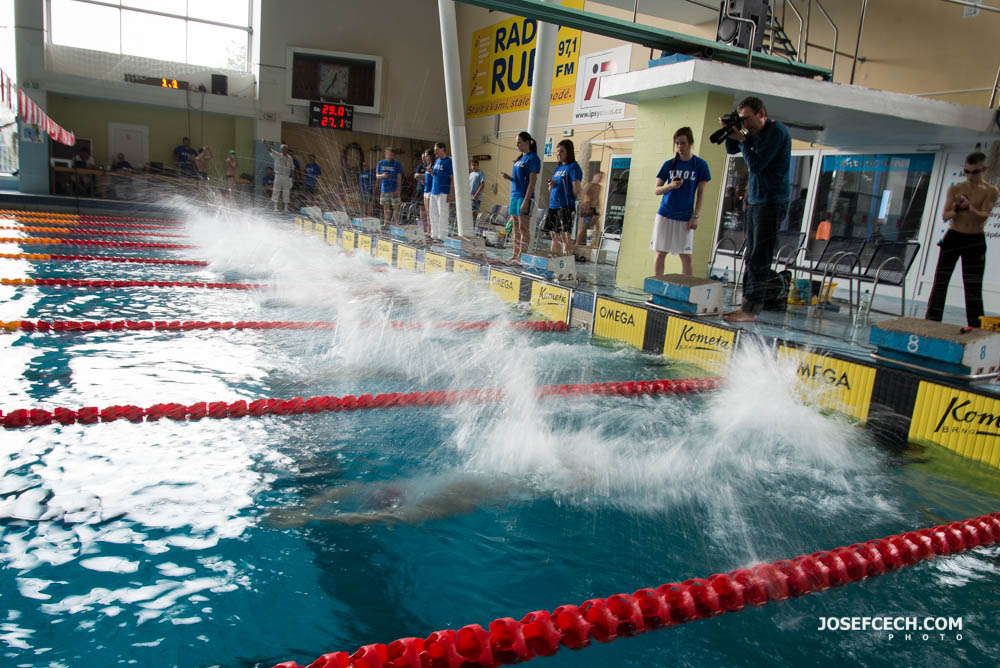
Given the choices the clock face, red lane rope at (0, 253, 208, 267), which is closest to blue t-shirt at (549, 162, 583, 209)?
red lane rope at (0, 253, 208, 267)

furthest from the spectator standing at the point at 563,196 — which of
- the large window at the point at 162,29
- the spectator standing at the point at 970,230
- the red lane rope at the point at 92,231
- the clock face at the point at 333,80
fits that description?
the large window at the point at 162,29

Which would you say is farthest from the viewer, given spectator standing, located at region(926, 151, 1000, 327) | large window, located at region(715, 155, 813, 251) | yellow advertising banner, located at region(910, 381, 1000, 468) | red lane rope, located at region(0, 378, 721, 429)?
large window, located at region(715, 155, 813, 251)

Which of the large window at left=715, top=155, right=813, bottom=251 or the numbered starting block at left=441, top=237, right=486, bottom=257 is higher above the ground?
the large window at left=715, top=155, right=813, bottom=251

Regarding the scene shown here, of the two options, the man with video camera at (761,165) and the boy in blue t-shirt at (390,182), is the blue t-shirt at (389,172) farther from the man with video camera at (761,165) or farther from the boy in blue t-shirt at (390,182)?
the man with video camera at (761,165)

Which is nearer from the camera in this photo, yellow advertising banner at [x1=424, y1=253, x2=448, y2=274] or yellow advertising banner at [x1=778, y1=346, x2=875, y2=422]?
yellow advertising banner at [x1=778, y1=346, x2=875, y2=422]

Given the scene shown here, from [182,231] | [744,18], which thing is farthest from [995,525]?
[182,231]

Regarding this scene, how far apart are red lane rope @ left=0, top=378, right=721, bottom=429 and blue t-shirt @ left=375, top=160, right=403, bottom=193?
9.00 metres

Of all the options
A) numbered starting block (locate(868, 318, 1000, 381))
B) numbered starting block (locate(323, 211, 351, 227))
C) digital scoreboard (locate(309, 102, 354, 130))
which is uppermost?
digital scoreboard (locate(309, 102, 354, 130))

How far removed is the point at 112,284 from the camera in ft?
20.3

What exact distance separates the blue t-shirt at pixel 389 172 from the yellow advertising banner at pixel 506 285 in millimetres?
5566

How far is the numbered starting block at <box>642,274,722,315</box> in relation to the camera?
4.85m

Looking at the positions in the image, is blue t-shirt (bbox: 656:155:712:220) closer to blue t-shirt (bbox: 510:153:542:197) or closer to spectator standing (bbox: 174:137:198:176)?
blue t-shirt (bbox: 510:153:542:197)

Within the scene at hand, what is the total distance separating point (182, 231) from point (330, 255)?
4006mm

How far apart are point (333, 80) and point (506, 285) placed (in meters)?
15.4
